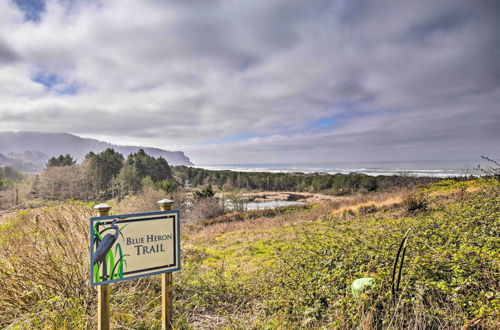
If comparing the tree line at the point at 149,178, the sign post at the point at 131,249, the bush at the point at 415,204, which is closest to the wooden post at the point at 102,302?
the sign post at the point at 131,249

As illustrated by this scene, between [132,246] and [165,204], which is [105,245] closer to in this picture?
[132,246]

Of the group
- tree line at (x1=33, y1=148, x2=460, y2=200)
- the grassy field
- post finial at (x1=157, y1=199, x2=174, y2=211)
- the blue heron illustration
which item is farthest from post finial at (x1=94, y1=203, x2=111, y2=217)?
tree line at (x1=33, y1=148, x2=460, y2=200)

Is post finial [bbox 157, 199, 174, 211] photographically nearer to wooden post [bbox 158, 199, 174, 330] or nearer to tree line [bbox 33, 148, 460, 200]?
wooden post [bbox 158, 199, 174, 330]

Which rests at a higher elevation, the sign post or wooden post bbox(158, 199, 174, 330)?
the sign post

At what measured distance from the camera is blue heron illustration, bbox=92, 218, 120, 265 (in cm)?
214

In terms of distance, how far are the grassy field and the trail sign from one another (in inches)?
37.2

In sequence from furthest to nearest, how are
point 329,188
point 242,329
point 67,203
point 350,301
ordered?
point 329,188 < point 67,203 < point 242,329 < point 350,301

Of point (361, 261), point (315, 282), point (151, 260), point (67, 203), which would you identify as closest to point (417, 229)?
point (361, 261)

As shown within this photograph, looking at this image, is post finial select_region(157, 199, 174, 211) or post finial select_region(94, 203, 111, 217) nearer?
post finial select_region(94, 203, 111, 217)

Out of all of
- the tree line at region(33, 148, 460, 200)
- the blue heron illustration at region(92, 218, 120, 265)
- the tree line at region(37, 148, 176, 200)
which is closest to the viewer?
the blue heron illustration at region(92, 218, 120, 265)

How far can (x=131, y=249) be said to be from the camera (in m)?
2.31

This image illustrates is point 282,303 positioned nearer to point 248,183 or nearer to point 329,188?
point 329,188

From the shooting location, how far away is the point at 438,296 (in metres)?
2.77

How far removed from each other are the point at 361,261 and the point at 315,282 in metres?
0.69
